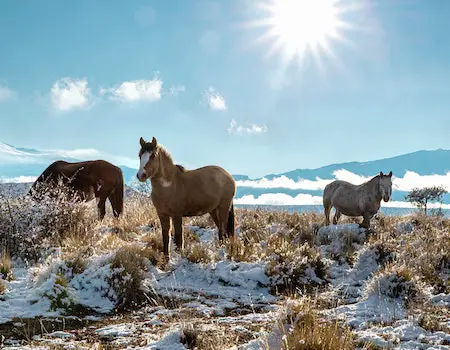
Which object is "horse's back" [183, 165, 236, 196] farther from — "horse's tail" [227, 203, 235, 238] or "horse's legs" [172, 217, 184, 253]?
"horse's legs" [172, 217, 184, 253]

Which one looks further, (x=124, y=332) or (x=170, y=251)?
(x=170, y=251)

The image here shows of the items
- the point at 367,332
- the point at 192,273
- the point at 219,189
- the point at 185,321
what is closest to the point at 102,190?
the point at 219,189

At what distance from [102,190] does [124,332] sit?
24.8 feet

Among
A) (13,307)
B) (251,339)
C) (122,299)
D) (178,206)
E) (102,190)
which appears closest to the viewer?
(251,339)

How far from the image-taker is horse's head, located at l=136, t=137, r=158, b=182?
720 centimetres

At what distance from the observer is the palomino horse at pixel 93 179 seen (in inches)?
445

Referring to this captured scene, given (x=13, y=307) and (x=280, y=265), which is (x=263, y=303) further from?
(x=13, y=307)

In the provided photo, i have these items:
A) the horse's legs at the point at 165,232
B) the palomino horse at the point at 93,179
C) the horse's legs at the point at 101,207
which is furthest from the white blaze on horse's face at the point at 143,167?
the horse's legs at the point at 101,207

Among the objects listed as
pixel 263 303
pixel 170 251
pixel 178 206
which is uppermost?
pixel 178 206

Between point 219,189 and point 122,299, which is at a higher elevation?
point 219,189

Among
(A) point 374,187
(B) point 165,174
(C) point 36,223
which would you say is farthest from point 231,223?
(A) point 374,187

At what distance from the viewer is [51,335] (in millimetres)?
4484

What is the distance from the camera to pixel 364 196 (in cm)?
1129

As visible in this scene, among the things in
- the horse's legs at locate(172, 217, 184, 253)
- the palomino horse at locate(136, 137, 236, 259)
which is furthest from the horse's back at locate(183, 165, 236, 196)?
the horse's legs at locate(172, 217, 184, 253)
